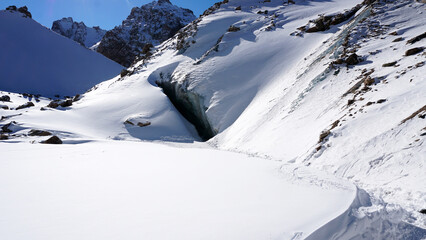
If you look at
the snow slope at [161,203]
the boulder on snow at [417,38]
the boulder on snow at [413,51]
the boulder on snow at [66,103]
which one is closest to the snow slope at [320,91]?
the boulder on snow at [413,51]

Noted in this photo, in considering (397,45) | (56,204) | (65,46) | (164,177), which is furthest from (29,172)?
(65,46)

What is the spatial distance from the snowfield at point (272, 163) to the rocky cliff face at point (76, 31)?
5081 inches

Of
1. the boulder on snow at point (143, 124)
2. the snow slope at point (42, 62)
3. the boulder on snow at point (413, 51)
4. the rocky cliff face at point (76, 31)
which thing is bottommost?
the boulder on snow at point (413, 51)

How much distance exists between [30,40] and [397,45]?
227 feet

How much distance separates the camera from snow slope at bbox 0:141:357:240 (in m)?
3.16

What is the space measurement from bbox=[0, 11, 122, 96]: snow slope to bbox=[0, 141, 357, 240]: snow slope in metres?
47.4

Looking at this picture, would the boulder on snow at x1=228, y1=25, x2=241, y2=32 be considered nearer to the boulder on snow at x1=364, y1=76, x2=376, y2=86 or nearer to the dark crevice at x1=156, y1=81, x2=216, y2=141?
the dark crevice at x1=156, y1=81, x2=216, y2=141

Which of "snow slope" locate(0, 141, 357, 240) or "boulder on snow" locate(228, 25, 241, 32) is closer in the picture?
"snow slope" locate(0, 141, 357, 240)

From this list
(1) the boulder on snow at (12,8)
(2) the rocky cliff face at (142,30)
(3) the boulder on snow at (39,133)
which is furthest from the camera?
(2) the rocky cliff face at (142,30)

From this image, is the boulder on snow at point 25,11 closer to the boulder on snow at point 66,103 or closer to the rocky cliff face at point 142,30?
the rocky cliff face at point 142,30

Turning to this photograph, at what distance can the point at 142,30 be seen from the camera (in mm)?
88375

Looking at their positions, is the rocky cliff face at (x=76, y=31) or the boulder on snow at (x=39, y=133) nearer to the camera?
the boulder on snow at (x=39, y=133)

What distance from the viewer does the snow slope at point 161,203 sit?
10.4 ft

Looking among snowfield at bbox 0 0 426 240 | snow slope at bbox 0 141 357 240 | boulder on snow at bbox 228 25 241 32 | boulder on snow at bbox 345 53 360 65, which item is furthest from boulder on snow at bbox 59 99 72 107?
boulder on snow at bbox 345 53 360 65
